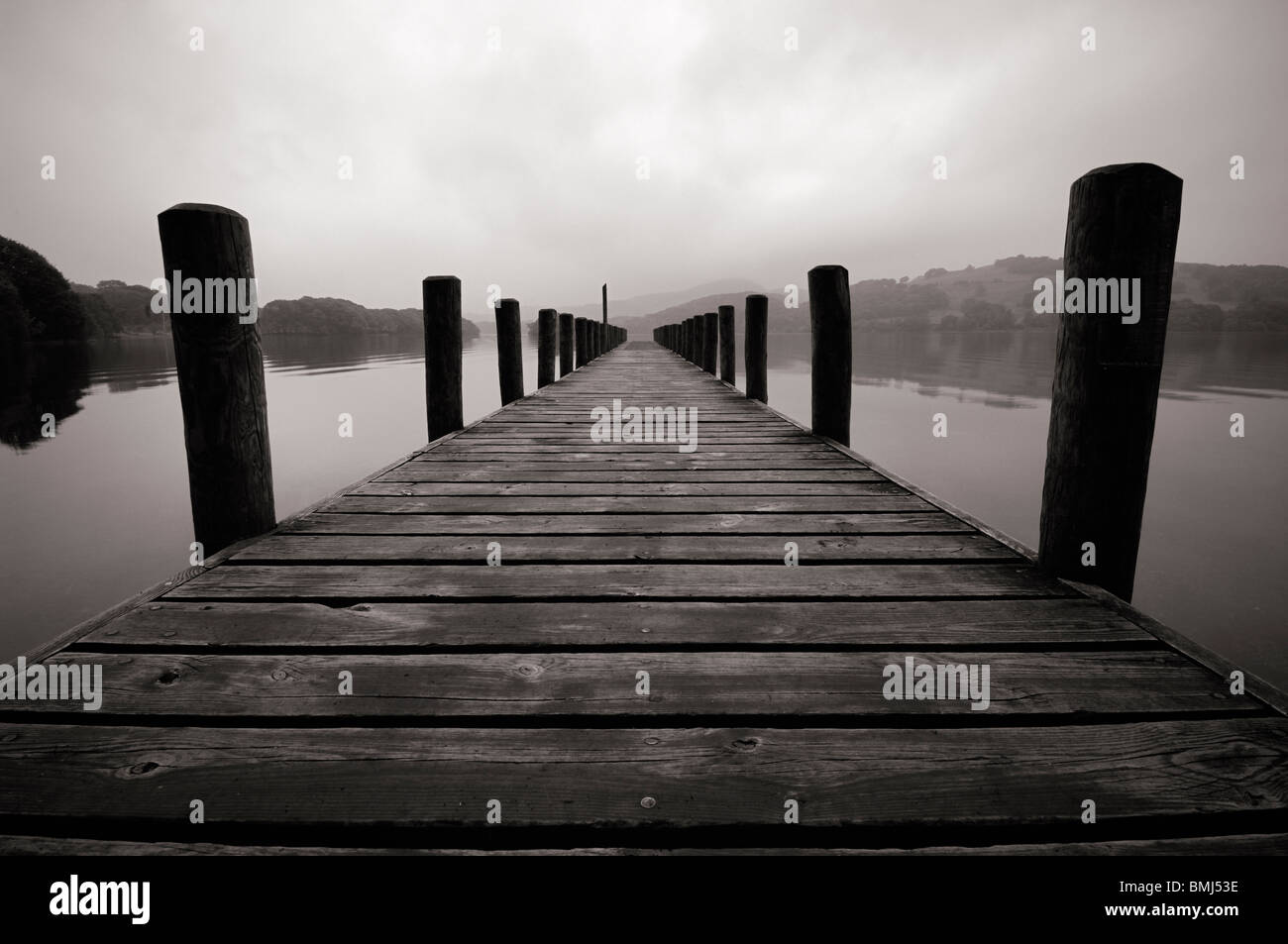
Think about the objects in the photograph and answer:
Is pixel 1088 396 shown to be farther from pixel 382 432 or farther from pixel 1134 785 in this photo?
pixel 382 432

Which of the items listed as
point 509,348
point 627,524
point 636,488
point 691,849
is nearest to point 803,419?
point 509,348

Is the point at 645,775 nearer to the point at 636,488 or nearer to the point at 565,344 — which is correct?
the point at 636,488

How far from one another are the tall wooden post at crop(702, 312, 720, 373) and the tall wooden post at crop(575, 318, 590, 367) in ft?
11.1

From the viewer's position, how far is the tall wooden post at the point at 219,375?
2.14 metres

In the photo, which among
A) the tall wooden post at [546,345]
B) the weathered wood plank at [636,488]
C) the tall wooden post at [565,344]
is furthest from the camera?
the tall wooden post at [565,344]

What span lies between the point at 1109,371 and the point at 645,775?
1.84 meters

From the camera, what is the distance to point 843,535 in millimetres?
2441

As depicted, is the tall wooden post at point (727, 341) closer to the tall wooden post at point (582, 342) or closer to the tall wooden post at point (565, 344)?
the tall wooden post at point (565, 344)

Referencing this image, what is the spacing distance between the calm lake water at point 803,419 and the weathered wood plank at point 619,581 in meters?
5.44

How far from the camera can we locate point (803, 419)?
18.1 metres

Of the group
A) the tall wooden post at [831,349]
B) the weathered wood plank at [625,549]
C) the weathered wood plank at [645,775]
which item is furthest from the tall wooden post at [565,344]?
the weathered wood plank at [645,775]

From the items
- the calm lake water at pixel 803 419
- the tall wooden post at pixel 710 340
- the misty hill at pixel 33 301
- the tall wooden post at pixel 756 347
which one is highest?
the misty hill at pixel 33 301

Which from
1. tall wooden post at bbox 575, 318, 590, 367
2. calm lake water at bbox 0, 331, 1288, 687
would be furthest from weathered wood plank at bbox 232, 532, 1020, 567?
tall wooden post at bbox 575, 318, 590, 367
